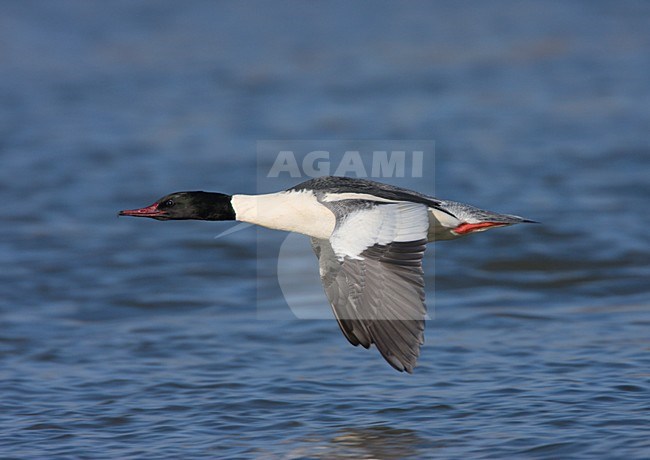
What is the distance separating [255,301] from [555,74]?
9562mm

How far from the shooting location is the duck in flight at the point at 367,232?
6559mm

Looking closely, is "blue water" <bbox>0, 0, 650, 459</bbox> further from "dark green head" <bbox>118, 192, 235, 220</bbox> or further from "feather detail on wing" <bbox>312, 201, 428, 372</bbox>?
"dark green head" <bbox>118, 192, 235, 220</bbox>

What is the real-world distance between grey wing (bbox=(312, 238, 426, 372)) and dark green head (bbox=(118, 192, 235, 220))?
156 centimetres

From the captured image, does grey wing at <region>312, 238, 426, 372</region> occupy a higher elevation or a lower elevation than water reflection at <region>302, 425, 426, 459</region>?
higher

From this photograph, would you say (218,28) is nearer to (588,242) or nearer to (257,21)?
(257,21)

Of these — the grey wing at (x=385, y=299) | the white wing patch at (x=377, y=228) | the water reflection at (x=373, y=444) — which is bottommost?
the water reflection at (x=373, y=444)

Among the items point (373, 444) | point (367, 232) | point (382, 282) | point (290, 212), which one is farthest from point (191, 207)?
point (373, 444)

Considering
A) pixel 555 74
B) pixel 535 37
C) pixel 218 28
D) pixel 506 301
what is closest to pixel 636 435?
pixel 506 301

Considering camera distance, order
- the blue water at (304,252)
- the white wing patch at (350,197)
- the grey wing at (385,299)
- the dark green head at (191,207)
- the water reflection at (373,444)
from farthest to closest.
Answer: the dark green head at (191,207) → the white wing patch at (350,197) → the blue water at (304,252) → the water reflection at (373,444) → the grey wing at (385,299)

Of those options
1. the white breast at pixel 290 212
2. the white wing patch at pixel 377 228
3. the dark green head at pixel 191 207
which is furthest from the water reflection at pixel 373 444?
the dark green head at pixel 191 207

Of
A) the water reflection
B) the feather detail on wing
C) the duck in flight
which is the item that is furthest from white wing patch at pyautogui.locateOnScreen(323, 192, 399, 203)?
the water reflection

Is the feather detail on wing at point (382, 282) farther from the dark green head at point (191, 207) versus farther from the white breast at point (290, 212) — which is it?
the dark green head at point (191, 207)

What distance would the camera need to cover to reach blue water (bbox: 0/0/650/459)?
24.2 feet

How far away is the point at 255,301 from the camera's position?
33.9 ft
